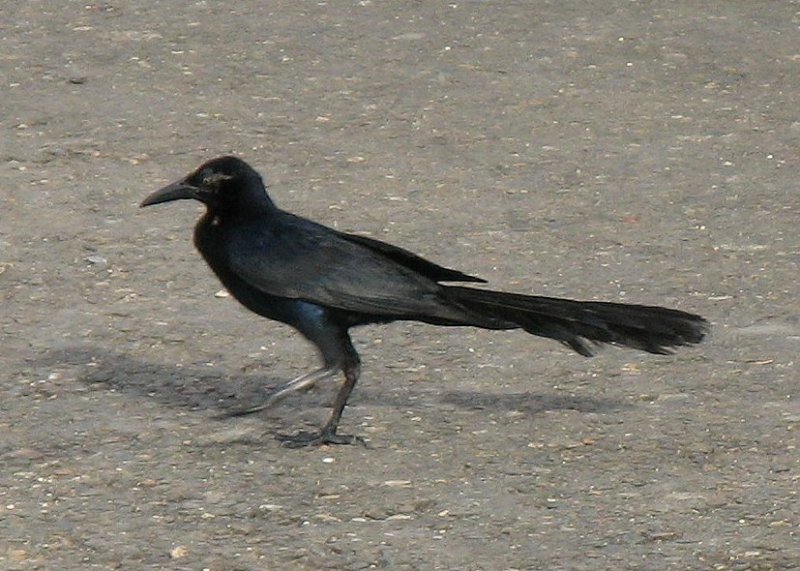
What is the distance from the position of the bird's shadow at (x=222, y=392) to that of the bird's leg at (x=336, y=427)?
0.37m

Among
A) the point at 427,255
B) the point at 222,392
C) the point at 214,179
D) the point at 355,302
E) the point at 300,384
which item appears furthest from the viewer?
the point at 427,255

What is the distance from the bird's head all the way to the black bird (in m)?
0.05

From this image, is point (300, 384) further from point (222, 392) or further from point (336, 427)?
point (222, 392)

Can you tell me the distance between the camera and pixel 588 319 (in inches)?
223

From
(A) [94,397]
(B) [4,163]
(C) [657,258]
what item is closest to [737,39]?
(C) [657,258]

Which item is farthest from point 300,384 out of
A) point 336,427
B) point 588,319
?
point 588,319

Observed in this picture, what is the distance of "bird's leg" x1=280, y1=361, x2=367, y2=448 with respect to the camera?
5617mm

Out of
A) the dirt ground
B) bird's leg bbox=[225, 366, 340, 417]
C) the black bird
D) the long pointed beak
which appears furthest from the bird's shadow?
the long pointed beak

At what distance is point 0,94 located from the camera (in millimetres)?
9758

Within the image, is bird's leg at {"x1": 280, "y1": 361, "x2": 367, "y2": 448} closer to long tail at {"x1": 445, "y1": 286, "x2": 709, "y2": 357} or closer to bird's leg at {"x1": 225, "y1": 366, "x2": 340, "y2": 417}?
bird's leg at {"x1": 225, "y1": 366, "x2": 340, "y2": 417}

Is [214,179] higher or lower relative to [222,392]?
higher

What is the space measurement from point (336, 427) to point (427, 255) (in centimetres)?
209

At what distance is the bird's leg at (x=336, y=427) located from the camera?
18.4 feet

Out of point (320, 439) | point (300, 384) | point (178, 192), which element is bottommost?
point (320, 439)
